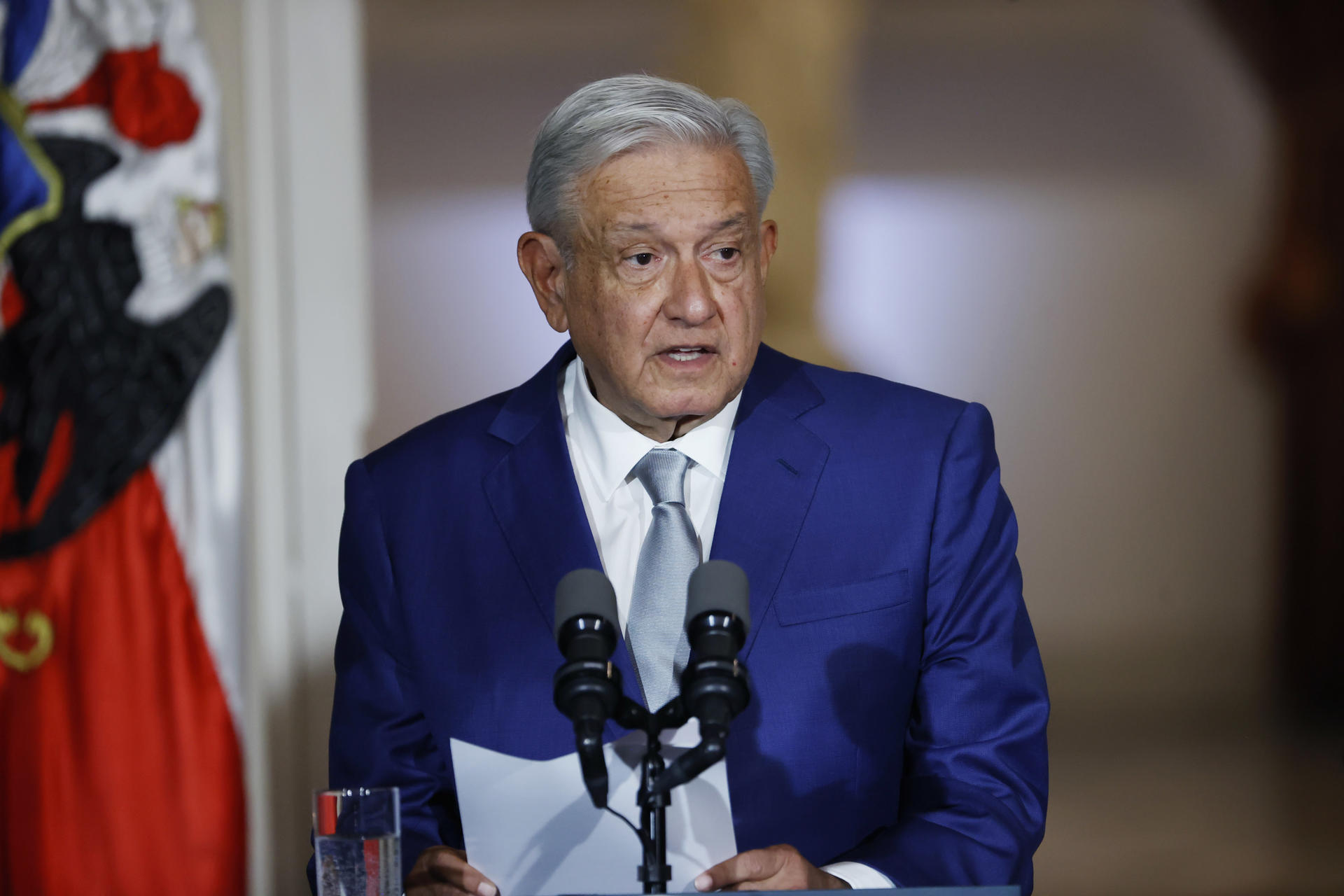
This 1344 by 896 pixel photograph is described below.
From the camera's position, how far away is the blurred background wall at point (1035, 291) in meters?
3.18

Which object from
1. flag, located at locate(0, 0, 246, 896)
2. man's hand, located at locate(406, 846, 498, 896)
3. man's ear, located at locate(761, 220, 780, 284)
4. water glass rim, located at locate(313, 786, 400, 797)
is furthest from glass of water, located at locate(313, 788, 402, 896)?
flag, located at locate(0, 0, 246, 896)

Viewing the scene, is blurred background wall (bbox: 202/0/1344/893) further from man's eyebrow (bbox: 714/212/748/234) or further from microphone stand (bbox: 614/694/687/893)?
microphone stand (bbox: 614/694/687/893)

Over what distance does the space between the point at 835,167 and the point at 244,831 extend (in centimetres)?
211

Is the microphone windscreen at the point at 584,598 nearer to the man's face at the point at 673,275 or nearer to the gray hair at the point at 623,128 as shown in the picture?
the man's face at the point at 673,275

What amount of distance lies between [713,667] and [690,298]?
29.9 inches

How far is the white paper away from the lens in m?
1.35

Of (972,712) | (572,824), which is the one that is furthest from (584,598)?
(972,712)

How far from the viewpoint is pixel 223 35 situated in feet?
10.4

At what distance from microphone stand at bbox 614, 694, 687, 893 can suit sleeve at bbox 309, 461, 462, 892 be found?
2.51 ft

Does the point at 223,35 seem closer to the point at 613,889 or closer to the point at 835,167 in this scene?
the point at 835,167

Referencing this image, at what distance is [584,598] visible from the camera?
114 cm

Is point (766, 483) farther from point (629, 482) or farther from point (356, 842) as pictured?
point (356, 842)

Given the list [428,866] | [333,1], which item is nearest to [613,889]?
[428,866]

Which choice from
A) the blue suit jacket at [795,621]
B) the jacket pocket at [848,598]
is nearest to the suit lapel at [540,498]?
the blue suit jacket at [795,621]
